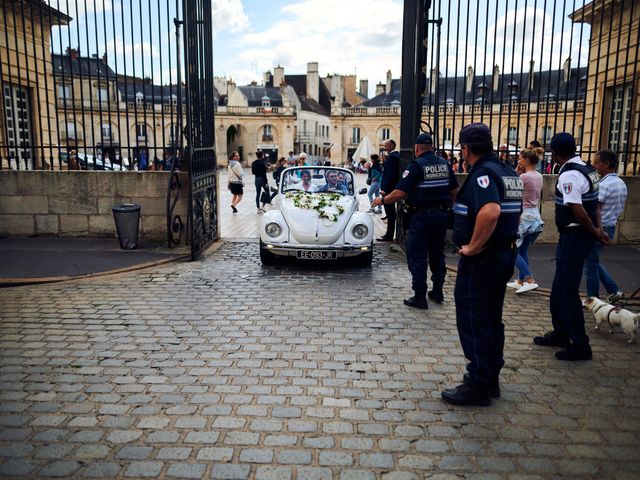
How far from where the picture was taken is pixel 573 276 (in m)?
4.57

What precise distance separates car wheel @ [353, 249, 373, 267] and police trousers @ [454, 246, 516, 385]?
4.35 meters

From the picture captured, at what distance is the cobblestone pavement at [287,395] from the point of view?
308 centimetres

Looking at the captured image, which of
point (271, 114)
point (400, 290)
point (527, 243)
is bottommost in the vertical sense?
point (400, 290)

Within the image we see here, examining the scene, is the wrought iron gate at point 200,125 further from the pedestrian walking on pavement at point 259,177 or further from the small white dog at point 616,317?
the small white dog at point 616,317

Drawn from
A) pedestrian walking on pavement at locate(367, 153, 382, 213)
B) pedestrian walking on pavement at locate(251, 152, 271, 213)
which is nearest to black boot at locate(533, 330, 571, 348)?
pedestrian walking on pavement at locate(367, 153, 382, 213)

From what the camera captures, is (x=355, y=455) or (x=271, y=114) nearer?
(x=355, y=455)

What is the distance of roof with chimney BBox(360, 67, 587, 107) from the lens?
8.66 meters

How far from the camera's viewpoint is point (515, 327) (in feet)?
18.1

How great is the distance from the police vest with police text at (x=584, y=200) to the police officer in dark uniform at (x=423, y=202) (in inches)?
64.6

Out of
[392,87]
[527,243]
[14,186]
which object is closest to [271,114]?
[392,87]

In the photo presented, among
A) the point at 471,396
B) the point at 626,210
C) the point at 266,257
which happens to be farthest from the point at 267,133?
the point at 471,396

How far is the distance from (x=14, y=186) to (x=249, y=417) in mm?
8484

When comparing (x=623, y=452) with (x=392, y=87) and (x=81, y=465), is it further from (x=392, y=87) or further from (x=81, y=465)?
(x=392, y=87)

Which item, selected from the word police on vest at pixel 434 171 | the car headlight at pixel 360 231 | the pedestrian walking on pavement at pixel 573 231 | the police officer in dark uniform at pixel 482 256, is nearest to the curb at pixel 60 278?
the car headlight at pixel 360 231
